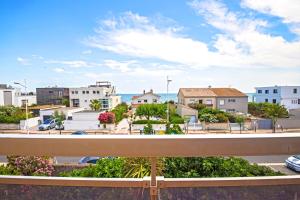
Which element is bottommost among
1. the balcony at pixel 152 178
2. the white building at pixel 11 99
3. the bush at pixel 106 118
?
the bush at pixel 106 118

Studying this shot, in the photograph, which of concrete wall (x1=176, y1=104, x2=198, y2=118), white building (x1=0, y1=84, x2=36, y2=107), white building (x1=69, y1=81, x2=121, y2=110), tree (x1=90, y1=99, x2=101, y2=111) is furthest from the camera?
white building (x1=69, y1=81, x2=121, y2=110)

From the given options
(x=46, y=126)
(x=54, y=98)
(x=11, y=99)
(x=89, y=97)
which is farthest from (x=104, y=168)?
(x=89, y=97)

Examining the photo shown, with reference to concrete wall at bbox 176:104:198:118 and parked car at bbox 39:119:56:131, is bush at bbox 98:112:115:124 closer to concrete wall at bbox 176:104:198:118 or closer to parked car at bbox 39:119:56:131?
parked car at bbox 39:119:56:131

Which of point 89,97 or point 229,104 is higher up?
point 89,97

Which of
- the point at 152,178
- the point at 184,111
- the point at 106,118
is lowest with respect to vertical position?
the point at 106,118

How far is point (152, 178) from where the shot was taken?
83 cm

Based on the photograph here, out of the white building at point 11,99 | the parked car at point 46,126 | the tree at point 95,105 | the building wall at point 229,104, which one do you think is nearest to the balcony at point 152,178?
the parked car at point 46,126

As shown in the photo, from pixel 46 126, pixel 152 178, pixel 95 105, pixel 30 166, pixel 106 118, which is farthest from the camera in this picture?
pixel 95 105

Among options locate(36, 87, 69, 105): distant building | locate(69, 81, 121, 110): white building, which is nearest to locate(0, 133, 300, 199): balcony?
locate(36, 87, 69, 105): distant building

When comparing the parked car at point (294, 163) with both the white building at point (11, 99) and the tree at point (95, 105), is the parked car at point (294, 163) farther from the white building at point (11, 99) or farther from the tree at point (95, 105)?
the tree at point (95, 105)

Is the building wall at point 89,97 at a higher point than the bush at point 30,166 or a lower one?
higher

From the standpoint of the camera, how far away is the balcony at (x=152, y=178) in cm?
75

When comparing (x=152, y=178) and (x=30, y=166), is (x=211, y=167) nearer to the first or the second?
(x=152, y=178)

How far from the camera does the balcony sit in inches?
29.5
